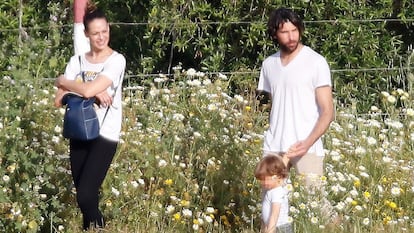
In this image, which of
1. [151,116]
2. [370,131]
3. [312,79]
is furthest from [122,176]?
[370,131]

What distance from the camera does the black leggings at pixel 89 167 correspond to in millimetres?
5785

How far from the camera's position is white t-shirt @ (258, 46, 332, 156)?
554cm

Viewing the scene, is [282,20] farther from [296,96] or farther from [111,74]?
[111,74]

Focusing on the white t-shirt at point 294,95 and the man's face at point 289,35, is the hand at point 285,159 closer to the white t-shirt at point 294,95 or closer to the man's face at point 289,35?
the white t-shirt at point 294,95

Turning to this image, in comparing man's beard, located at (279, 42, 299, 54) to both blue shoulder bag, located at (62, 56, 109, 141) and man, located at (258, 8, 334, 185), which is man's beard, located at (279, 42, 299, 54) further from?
blue shoulder bag, located at (62, 56, 109, 141)

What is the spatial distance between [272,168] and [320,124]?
0.40 m

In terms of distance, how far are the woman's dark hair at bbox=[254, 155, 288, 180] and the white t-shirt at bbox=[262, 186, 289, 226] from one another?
0.27 ft

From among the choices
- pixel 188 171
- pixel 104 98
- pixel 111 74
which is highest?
pixel 111 74

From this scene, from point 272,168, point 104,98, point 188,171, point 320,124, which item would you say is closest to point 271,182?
point 272,168

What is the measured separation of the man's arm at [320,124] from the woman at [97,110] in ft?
Answer: 3.49

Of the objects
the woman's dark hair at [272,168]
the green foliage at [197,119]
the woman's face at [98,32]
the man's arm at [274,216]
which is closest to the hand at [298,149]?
the woman's dark hair at [272,168]

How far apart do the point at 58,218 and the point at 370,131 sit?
2.74m

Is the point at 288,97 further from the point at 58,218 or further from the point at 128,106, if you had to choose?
the point at 128,106

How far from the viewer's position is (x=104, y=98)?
5629 mm
